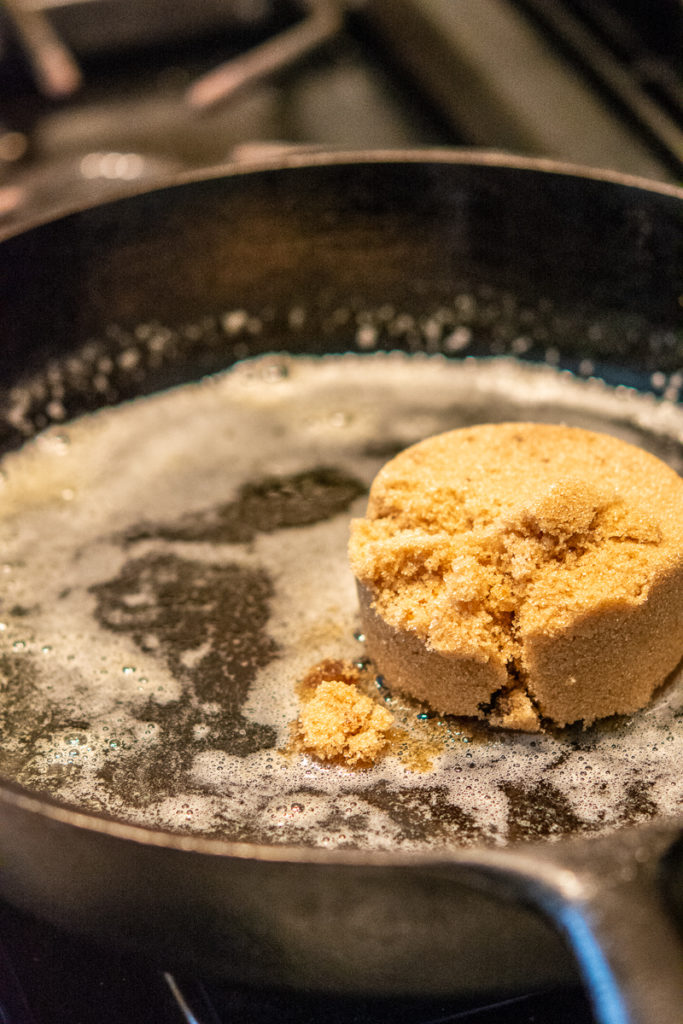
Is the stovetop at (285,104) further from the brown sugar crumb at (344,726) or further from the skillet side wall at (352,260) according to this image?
the brown sugar crumb at (344,726)

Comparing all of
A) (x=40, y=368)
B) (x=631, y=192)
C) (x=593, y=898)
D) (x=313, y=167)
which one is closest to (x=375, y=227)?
(x=313, y=167)

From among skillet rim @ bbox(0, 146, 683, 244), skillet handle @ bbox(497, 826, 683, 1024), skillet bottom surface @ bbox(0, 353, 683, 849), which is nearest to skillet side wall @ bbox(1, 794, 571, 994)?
skillet handle @ bbox(497, 826, 683, 1024)


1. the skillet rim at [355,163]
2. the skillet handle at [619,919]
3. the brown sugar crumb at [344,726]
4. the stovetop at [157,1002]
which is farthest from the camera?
the skillet rim at [355,163]

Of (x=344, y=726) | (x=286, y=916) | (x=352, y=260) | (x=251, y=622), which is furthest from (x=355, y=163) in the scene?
(x=286, y=916)

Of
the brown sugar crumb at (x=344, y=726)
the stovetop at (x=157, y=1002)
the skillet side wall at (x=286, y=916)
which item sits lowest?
the stovetop at (x=157, y=1002)

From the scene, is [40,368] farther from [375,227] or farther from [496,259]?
[496,259]

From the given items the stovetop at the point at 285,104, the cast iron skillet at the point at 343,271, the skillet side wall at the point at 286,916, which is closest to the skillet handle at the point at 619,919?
the skillet side wall at the point at 286,916
